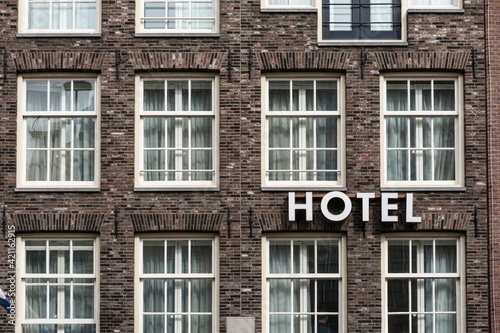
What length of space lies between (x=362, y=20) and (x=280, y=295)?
6.16 m

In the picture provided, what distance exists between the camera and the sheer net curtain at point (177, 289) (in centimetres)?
1548

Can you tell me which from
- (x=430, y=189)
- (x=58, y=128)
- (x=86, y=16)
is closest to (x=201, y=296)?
(x=58, y=128)

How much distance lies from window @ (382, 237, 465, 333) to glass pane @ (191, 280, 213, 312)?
3.65 metres

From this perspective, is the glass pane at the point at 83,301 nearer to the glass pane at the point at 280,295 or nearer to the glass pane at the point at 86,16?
the glass pane at the point at 280,295

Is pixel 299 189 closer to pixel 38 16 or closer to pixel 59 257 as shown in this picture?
pixel 59 257

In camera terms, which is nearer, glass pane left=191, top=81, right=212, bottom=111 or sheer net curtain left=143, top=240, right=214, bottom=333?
sheer net curtain left=143, top=240, right=214, bottom=333

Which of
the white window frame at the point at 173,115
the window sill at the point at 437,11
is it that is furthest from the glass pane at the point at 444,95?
the white window frame at the point at 173,115

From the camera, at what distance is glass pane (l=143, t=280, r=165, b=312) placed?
15.5m

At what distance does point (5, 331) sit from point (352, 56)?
9179 millimetres

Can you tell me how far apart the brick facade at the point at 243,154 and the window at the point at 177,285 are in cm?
29

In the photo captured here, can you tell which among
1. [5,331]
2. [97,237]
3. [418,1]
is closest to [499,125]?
[418,1]

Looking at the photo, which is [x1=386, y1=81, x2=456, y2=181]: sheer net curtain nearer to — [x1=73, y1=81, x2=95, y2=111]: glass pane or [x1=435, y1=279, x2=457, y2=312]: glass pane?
[x1=435, y1=279, x2=457, y2=312]: glass pane

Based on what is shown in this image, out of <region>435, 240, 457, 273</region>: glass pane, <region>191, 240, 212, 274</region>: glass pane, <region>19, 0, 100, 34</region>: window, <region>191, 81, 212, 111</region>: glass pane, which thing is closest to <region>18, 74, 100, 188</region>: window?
<region>19, 0, 100, 34</region>: window

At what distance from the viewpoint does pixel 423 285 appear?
1555 centimetres
